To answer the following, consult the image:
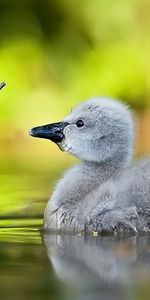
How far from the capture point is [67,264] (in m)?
5.80

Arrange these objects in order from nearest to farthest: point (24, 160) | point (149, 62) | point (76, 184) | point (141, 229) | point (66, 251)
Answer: point (66, 251) → point (141, 229) → point (76, 184) → point (24, 160) → point (149, 62)

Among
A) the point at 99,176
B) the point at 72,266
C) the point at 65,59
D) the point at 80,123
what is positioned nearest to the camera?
the point at 72,266

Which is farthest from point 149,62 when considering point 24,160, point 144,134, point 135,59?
point 24,160

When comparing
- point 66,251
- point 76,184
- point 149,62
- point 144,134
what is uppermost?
point 149,62

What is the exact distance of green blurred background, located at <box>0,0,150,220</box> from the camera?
14.8 m

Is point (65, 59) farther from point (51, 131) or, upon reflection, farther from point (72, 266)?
→ point (72, 266)

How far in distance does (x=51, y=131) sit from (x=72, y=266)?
177 cm

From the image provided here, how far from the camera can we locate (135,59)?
1538 cm

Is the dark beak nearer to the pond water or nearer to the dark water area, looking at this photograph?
the pond water

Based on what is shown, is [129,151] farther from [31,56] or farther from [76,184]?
[31,56]

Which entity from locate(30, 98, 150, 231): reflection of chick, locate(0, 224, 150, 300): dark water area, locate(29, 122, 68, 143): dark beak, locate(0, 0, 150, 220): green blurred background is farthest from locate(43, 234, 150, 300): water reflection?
locate(0, 0, 150, 220): green blurred background

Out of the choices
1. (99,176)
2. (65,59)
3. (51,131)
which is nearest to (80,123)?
(51,131)

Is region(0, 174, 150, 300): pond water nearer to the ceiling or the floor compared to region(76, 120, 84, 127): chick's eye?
nearer to the floor

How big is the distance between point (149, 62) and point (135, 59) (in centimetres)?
17
